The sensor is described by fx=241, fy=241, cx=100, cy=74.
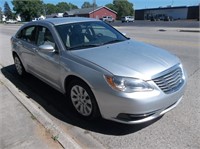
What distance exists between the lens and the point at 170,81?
11.4ft

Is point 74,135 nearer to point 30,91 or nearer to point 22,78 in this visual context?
point 30,91

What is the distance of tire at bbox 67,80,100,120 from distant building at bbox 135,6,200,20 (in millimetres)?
59345

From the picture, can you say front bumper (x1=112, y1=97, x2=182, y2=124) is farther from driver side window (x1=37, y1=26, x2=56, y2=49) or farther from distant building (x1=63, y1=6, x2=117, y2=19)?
distant building (x1=63, y1=6, x2=117, y2=19)

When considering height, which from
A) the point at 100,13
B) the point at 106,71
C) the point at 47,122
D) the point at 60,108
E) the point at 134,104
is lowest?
the point at 100,13

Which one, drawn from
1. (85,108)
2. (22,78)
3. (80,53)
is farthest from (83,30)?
(22,78)

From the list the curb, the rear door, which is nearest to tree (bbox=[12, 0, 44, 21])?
the rear door

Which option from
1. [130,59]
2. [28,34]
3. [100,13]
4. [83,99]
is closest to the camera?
[130,59]

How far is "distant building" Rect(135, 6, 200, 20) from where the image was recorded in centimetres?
6091

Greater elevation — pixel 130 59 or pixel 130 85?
pixel 130 59

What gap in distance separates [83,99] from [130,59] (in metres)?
0.99

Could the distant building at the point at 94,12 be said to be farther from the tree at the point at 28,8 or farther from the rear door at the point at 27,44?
the rear door at the point at 27,44

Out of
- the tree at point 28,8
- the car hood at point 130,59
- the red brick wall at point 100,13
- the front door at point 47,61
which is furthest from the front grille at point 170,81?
the tree at point 28,8

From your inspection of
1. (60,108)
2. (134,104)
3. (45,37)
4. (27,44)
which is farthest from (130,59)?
(27,44)

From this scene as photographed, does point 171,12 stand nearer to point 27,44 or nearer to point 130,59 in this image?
point 27,44
